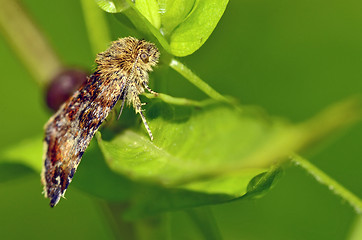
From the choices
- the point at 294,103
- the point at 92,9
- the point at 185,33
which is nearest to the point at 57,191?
the point at 185,33

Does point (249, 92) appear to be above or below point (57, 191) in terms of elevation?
below

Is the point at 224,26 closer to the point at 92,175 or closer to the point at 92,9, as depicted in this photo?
the point at 92,9

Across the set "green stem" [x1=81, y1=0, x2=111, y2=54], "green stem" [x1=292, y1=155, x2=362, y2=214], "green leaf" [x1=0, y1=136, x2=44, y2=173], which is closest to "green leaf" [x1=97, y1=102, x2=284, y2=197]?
"green stem" [x1=292, y1=155, x2=362, y2=214]

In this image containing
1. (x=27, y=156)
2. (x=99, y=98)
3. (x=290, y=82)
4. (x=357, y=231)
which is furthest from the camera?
(x=290, y=82)

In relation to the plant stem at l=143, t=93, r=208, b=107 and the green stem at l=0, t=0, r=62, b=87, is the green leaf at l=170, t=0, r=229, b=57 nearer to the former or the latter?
the plant stem at l=143, t=93, r=208, b=107

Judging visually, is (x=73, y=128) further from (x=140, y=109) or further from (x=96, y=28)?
(x=96, y=28)

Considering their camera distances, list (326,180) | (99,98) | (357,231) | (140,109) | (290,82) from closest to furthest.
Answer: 1. (326,180)
2. (140,109)
3. (99,98)
4. (357,231)
5. (290,82)

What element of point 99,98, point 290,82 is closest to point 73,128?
point 99,98
